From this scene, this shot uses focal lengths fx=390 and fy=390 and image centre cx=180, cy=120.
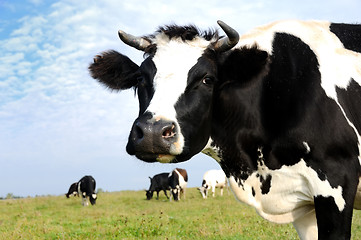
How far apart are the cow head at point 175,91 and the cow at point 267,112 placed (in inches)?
0.4

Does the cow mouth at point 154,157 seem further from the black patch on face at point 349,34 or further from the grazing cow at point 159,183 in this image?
the grazing cow at point 159,183

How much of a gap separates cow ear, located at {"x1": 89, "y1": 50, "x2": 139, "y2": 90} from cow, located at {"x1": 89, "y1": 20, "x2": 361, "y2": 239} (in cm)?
58

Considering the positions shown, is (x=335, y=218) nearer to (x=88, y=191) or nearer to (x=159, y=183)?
(x=88, y=191)

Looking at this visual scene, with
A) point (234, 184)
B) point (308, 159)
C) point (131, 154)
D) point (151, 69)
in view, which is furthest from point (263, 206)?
point (151, 69)

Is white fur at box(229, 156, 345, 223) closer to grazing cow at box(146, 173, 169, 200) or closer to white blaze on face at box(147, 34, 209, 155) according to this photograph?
white blaze on face at box(147, 34, 209, 155)

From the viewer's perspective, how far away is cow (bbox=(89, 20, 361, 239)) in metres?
4.15

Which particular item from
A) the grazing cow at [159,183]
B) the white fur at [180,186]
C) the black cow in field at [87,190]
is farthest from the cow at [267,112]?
the grazing cow at [159,183]

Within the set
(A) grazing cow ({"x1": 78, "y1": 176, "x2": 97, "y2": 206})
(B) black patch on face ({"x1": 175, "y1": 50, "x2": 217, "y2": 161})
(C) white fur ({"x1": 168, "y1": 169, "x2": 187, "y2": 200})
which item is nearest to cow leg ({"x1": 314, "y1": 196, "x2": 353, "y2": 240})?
(B) black patch on face ({"x1": 175, "y1": 50, "x2": 217, "y2": 161})

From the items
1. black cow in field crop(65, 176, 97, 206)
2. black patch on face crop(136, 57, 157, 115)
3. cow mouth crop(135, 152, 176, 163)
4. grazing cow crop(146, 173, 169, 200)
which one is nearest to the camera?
cow mouth crop(135, 152, 176, 163)

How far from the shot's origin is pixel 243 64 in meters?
4.66

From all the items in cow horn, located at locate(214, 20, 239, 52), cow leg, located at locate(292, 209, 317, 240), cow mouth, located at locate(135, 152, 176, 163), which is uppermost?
cow horn, located at locate(214, 20, 239, 52)

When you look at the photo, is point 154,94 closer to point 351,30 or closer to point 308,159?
point 308,159

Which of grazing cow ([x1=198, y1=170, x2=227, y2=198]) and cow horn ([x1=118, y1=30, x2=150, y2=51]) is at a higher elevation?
cow horn ([x1=118, y1=30, x2=150, y2=51])

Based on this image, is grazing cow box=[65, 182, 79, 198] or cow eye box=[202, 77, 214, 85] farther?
grazing cow box=[65, 182, 79, 198]
